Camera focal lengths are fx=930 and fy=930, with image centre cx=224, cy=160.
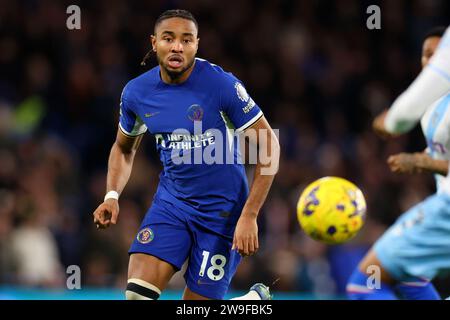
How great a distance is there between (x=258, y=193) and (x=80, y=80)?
6.29m

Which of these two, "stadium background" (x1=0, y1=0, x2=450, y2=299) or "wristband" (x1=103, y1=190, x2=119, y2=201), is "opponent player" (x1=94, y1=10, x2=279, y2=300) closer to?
"wristband" (x1=103, y1=190, x2=119, y2=201)

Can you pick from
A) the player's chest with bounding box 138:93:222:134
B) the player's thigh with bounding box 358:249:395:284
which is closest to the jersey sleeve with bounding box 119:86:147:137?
the player's chest with bounding box 138:93:222:134

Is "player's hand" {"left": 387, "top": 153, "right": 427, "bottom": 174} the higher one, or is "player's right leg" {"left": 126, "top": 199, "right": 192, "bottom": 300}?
"player's hand" {"left": 387, "top": 153, "right": 427, "bottom": 174}

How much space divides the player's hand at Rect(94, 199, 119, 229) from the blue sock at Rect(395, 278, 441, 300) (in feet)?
5.38

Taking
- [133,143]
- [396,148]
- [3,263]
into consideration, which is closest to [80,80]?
[3,263]

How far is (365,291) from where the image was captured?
5234 millimetres

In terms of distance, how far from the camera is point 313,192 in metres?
5.79

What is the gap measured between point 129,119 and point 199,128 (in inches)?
20.1

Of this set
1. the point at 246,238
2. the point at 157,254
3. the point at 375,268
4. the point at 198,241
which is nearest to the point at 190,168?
the point at 198,241

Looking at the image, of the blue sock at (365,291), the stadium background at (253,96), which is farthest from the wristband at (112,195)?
the stadium background at (253,96)

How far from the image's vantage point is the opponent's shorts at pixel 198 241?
536 cm

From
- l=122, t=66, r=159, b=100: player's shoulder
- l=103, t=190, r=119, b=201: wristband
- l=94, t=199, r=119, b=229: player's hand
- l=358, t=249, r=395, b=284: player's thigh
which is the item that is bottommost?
l=358, t=249, r=395, b=284: player's thigh

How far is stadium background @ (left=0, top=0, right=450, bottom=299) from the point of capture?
928 centimetres
